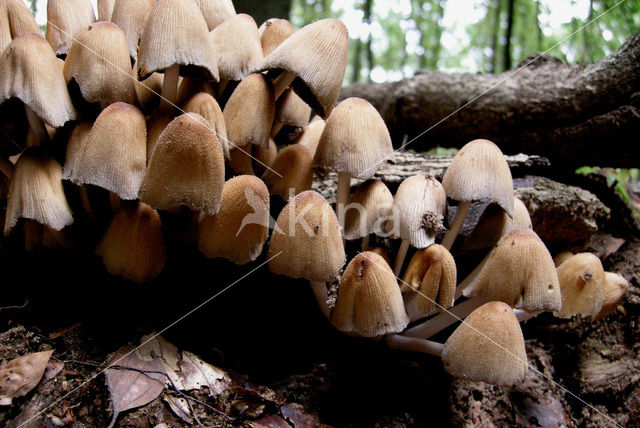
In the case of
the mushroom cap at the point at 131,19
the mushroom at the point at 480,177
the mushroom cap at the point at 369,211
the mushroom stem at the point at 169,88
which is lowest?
the mushroom cap at the point at 369,211

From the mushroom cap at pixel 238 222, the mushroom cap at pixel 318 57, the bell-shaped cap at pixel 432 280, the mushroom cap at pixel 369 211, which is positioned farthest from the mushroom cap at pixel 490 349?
the mushroom cap at pixel 318 57

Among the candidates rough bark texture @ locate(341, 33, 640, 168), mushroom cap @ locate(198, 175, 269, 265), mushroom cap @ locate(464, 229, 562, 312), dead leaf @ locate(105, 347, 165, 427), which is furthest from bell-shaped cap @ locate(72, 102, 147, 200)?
rough bark texture @ locate(341, 33, 640, 168)

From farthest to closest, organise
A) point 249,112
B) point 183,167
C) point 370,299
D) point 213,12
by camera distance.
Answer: point 213,12, point 249,112, point 370,299, point 183,167

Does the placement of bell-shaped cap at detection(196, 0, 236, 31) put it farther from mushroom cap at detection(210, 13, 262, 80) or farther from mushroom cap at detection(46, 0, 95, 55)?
mushroom cap at detection(46, 0, 95, 55)

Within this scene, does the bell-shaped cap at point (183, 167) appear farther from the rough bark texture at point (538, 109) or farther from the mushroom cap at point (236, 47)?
the rough bark texture at point (538, 109)

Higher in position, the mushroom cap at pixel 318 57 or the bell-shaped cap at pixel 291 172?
the mushroom cap at pixel 318 57

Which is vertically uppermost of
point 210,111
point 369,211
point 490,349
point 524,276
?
point 210,111

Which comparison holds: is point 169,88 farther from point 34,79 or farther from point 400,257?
point 400,257

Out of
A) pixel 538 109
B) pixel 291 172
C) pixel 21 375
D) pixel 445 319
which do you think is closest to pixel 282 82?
pixel 291 172

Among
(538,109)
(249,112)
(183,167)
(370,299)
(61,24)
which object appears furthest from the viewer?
(538,109)
